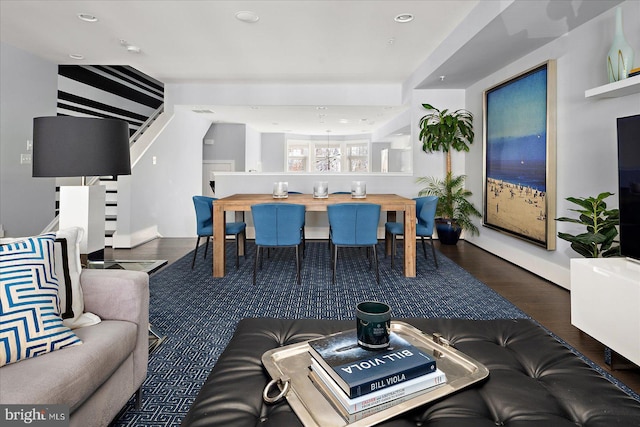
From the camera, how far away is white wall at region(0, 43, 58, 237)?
420 cm

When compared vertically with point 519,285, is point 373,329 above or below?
above

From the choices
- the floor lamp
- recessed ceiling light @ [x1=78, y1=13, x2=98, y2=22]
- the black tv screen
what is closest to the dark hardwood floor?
the black tv screen

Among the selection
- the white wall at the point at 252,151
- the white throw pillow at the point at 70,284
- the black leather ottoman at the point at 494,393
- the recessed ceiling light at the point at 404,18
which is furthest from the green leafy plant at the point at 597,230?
the white wall at the point at 252,151

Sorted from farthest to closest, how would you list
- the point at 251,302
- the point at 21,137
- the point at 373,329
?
the point at 21,137, the point at 251,302, the point at 373,329

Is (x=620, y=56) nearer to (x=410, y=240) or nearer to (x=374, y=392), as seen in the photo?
(x=410, y=240)

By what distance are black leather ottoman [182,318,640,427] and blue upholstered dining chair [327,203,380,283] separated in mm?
2248

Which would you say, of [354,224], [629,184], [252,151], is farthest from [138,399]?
[252,151]

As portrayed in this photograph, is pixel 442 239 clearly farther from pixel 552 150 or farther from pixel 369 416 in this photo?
pixel 369 416

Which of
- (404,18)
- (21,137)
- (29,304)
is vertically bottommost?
(29,304)

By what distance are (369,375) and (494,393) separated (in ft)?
1.18

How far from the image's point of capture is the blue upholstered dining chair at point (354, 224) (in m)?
3.58

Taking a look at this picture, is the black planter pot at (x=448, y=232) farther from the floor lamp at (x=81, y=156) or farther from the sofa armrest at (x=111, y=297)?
the sofa armrest at (x=111, y=297)

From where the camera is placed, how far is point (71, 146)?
2.03m

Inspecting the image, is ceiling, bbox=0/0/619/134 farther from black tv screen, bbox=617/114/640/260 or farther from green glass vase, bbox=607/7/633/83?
black tv screen, bbox=617/114/640/260
